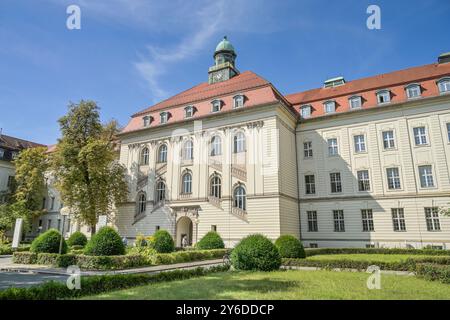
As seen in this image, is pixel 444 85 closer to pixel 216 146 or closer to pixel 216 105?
pixel 216 105

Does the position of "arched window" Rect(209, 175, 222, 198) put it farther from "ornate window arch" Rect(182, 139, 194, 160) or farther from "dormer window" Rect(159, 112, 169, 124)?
"dormer window" Rect(159, 112, 169, 124)

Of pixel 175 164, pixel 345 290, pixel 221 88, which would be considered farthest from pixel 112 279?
pixel 221 88

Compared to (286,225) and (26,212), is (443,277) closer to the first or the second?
(286,225)

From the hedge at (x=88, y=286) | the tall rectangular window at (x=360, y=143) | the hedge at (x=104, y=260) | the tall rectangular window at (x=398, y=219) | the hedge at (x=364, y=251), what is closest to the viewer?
the hedge at (x=88, y=286)

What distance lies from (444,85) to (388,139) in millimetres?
6513

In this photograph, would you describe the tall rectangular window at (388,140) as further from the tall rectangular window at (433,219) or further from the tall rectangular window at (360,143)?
the tall rectangular window at (433,219)

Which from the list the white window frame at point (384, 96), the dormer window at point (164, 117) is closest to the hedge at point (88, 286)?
the dormer window at point (164, 117)

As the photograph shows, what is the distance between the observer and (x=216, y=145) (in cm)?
3266

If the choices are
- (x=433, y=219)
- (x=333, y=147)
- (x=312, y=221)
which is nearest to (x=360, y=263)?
(x=433, y=219)

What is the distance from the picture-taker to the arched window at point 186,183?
33312 mm

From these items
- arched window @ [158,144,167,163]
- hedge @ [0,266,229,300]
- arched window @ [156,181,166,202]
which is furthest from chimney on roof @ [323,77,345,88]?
hedge @ [0,266,229,300]

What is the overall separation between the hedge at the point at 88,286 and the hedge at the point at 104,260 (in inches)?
252

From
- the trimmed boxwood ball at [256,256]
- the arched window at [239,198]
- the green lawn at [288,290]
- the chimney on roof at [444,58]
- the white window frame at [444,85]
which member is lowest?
the green lawn at [288,290]
